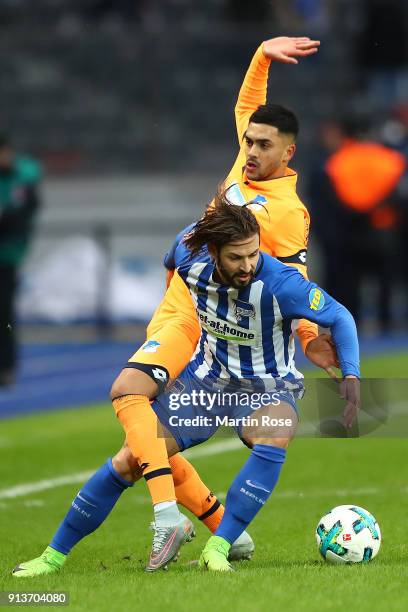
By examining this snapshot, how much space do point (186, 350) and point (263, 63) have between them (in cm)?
184

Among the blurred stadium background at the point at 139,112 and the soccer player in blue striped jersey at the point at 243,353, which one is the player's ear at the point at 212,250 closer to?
the soccer player in blue striped jersey at the point at 243,353

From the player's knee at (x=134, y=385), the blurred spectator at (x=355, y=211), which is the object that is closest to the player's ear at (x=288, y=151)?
the player's knee at (x=134, y=385)

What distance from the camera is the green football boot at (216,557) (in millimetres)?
6160

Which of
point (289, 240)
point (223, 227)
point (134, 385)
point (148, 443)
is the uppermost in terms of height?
point (223, 227)

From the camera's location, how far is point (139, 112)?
22.2 meters

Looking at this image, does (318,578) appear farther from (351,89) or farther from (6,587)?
(351,89)

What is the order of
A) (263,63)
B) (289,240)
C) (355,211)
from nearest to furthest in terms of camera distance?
(289,240), (263,63), (355,211)

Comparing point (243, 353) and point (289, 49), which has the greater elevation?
point (289, 49)

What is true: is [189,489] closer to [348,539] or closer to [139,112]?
[348,539]

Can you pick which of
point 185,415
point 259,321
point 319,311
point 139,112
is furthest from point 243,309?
point 139,112

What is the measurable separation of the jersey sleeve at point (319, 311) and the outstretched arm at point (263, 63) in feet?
4.93

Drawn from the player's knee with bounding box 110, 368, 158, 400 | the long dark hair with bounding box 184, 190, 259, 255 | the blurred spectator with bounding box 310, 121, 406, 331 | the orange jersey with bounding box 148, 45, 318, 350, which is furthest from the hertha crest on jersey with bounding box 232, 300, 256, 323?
the blurred spectator with bounding box 310, 121, 406, 331

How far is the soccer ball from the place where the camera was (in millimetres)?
6473

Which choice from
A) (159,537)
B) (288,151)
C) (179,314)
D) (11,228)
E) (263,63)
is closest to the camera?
(159,537)
